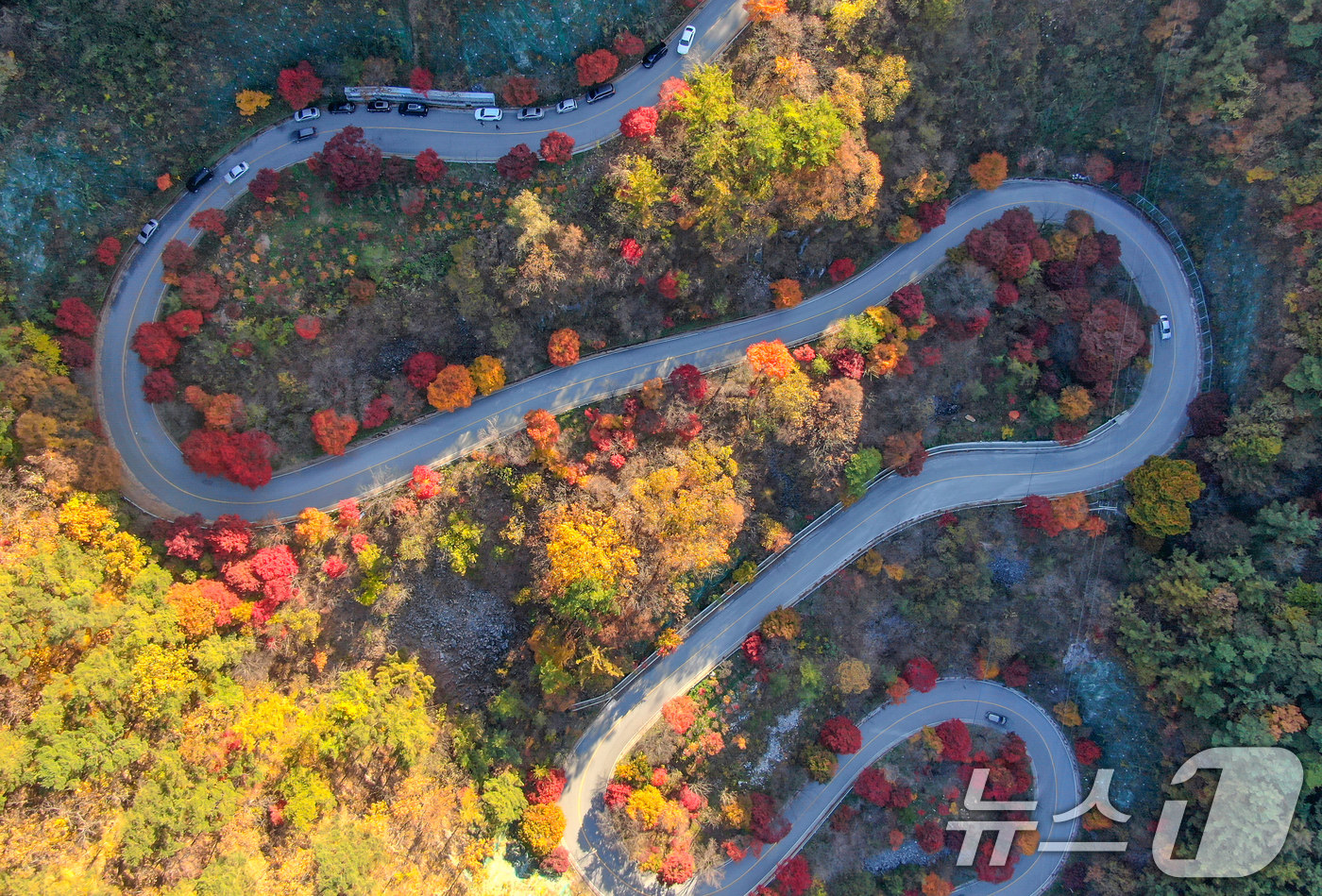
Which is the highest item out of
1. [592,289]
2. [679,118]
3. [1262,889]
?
[679,118]

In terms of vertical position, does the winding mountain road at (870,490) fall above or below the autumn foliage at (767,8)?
below

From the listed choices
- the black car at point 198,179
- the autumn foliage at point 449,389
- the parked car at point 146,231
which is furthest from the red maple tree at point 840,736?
the parked car at point 146,231

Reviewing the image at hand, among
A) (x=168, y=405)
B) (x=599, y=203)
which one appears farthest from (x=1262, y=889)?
(x=168, y=405)

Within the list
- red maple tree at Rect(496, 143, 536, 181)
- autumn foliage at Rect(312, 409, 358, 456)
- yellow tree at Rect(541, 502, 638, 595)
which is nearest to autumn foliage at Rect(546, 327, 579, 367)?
yellow tree at Rect(541, 502, 638, 595)

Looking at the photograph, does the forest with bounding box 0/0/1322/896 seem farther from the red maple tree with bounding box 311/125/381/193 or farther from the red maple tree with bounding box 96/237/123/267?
the red maple tree with bounding box 96/237/123/267

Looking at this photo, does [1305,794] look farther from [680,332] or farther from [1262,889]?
[680,332]

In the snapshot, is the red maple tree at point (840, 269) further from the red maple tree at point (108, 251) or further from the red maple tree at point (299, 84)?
the red maple tree at point (108, 251)

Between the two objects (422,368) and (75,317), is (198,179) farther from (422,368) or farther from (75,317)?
(422,368)
